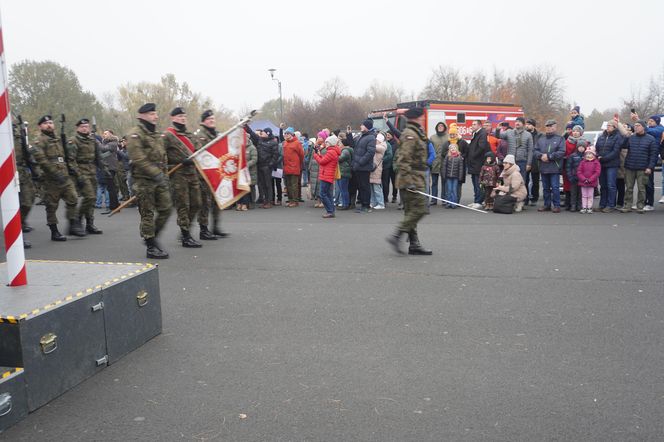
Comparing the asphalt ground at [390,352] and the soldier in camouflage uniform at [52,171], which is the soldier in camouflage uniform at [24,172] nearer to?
the soldier in camouflage uniform at [52,171]

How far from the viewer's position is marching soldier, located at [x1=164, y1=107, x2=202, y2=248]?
8.74m

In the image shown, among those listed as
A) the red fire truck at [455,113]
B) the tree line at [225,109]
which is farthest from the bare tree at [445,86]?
the red fire truck at [455,113]

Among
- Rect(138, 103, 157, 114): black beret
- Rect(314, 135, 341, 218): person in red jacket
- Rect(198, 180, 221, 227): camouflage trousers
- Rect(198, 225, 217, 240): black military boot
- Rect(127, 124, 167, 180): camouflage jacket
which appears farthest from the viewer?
Rect(314, 135, 341, 218): person in red jacket

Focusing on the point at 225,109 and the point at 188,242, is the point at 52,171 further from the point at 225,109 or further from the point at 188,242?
the point at 225,109

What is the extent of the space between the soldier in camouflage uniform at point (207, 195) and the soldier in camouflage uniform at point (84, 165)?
2.41 m

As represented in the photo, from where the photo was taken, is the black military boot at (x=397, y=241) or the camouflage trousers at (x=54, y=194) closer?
the black military boot at (x=397, y=241)

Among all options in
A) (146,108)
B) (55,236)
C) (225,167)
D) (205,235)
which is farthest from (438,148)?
(55,236)

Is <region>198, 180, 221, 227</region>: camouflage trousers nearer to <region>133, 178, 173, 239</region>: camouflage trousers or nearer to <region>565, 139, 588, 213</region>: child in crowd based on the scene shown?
<region>133, 178, 173, 239</region>: camouflage trousers

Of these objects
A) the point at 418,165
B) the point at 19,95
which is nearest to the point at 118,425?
the point at 418,165

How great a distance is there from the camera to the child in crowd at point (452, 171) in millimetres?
13938

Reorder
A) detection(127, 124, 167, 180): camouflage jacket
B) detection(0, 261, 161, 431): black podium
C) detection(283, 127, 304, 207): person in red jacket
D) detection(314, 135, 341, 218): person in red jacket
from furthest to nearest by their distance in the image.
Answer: detection(283, 127, 304, 207): person in red jacket, detection(314, 135, 341, 218): person in red jacket, detection(127, 124, 167, 180): camouflage jacket, detection(0, 261, 161, 431): black podium

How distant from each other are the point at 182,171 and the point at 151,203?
0.97m

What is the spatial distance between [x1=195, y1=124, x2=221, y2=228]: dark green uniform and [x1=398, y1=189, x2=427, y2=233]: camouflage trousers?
354 cm

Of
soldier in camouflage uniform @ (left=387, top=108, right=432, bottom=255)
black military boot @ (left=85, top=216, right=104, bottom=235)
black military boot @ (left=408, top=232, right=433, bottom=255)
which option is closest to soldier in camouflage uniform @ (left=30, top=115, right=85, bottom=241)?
black military boot @ (left=85, top=216, right=104, bottom=235)
